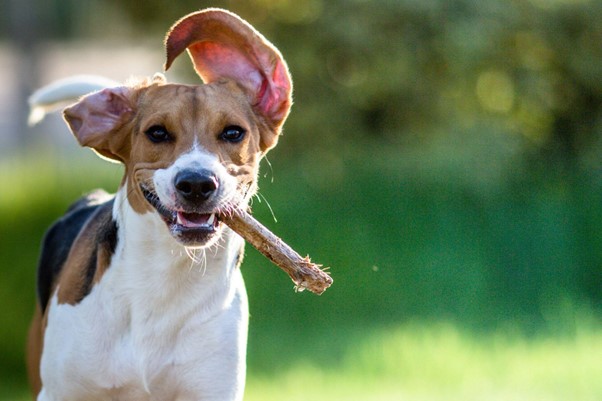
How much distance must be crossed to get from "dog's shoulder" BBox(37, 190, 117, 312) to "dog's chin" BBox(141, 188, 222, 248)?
635 mm

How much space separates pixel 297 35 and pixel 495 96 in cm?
216

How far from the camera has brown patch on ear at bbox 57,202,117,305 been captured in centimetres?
548

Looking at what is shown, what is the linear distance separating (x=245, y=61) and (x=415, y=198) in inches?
238

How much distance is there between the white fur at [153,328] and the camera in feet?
17.2

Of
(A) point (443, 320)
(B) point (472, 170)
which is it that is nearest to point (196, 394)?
(A) point (443, 320)

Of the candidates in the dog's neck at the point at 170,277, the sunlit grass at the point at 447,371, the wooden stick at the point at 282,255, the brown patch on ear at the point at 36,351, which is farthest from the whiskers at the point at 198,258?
the sunlit grass at the point at 447,371

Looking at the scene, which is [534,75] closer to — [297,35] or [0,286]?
[297,35]

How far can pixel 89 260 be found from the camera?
563 centimetres

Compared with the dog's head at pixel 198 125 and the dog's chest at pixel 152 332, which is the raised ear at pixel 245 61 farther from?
the dog's chest at pixel 152 332

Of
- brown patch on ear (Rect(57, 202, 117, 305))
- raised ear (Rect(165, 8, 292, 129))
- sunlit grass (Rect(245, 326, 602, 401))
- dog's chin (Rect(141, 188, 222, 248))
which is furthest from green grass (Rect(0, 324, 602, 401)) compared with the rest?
dog's chin (Rect(141, 188, 222, 248))

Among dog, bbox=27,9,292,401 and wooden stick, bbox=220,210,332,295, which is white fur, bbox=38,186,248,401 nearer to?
dog, bbox=27,9,292,401

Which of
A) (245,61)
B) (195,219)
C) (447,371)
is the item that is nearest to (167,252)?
(195,219)

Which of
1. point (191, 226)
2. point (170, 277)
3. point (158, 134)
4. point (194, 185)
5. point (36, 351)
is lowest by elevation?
point (36, 351)

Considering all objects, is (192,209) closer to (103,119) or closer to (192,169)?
(192,169)
